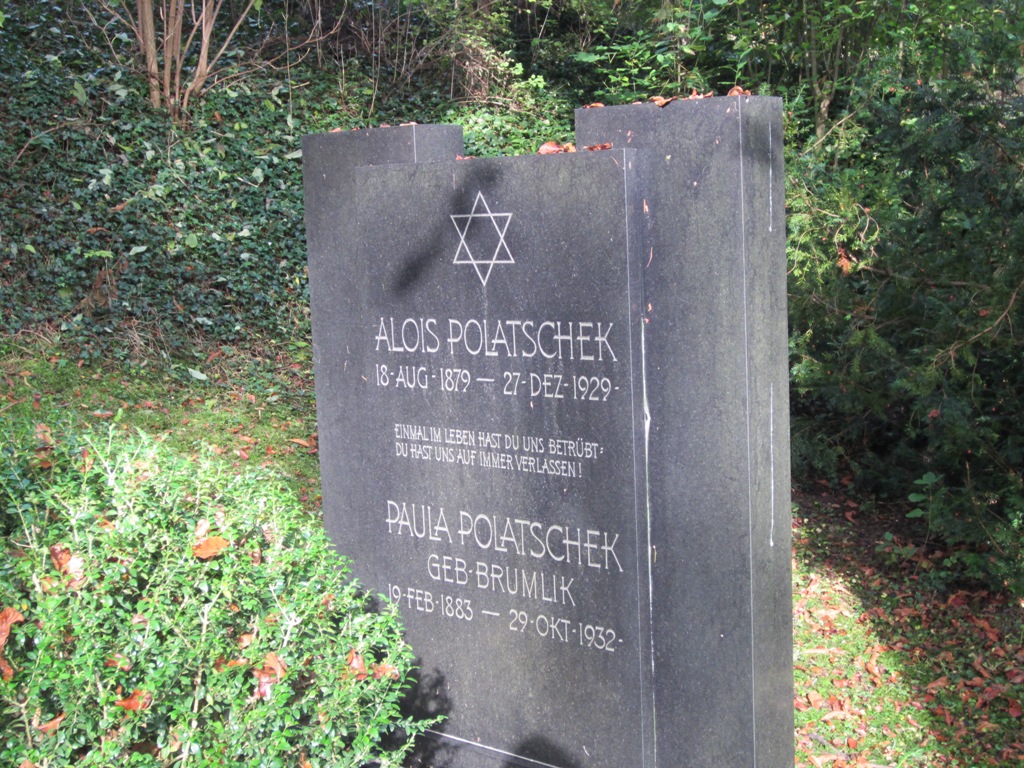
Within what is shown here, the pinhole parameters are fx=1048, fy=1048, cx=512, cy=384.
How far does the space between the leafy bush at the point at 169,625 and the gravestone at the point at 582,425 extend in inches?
33.7

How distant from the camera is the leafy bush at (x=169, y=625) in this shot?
8.55 feet

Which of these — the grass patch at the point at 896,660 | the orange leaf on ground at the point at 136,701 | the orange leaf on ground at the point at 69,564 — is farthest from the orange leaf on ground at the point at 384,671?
the grass patch at the point at 896,660

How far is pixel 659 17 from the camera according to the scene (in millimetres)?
10508

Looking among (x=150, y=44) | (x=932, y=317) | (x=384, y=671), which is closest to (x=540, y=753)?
(x=384, y=671)

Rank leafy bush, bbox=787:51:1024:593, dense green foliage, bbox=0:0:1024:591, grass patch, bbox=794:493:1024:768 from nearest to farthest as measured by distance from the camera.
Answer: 1. grass patch, bbox=794:493:1024:768
2. leafy bush, bbox=787:51:1024:593
3. dense green foliage, bbox=0:0:1024:591

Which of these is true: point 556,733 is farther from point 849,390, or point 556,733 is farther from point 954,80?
point 954,80

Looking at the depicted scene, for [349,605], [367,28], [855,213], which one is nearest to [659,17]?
[367,28]

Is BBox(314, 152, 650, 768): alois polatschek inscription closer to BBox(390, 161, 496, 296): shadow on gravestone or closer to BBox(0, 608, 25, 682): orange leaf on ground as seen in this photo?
BBox(390, 161, 496, 296): shadow on gravestone

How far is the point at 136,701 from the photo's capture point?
8.52 ft

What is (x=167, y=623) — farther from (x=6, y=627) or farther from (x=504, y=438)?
(x=504, y=438)

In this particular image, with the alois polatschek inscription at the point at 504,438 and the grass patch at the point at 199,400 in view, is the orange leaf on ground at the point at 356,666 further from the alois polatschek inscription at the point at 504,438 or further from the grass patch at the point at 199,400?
the grass patch at the point at 199,400

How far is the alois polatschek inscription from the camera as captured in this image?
381 cm

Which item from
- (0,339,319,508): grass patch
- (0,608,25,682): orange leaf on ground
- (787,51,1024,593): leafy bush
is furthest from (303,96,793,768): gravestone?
(0,339,319,508): grass patch

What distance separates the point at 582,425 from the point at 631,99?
315 inches
